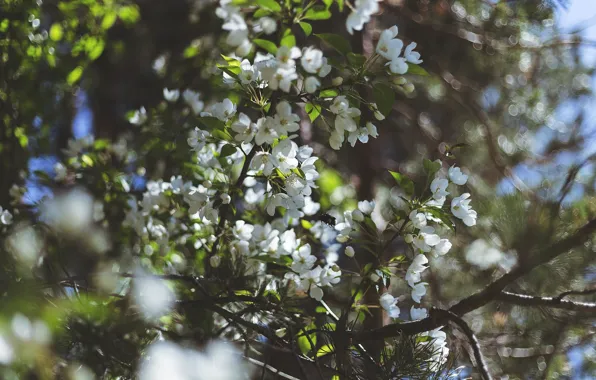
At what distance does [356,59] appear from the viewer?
0.83 meters

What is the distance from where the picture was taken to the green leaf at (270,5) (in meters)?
0.78

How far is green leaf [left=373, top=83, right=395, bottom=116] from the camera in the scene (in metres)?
0.85

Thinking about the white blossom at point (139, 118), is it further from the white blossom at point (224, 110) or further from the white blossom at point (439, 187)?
the white blossom at point (439, 187)

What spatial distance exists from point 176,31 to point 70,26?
92cm

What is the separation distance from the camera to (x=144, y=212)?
1.33 metres

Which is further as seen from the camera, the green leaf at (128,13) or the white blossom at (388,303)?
the green leaf at (128,13)

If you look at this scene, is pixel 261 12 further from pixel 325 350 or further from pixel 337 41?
pixel 325 350

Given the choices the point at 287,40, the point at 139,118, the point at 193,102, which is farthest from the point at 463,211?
the point at 139,118

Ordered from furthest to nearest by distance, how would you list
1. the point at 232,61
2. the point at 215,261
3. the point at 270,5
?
the point at 215,261, the point at 232,61, the point at 270,5

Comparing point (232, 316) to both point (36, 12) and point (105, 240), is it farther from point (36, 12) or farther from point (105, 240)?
point (36, 12)

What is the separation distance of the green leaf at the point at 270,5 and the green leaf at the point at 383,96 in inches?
6.7

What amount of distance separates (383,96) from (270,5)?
7.7 inches

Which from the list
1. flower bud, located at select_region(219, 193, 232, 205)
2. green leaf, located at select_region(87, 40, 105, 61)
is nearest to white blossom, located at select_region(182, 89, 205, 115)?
green leaf, located at select_region(87, 40, 105, 61)

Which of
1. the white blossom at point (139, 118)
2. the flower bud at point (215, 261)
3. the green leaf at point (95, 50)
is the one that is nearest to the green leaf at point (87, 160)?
the white blossom at point (139, 118)
